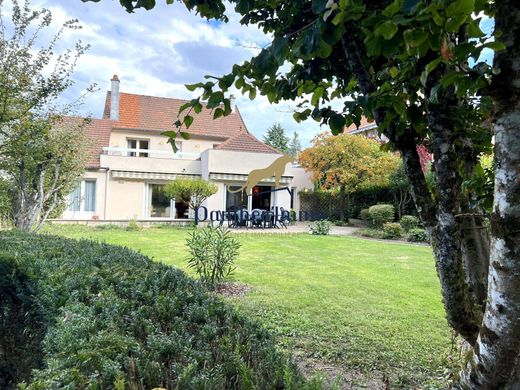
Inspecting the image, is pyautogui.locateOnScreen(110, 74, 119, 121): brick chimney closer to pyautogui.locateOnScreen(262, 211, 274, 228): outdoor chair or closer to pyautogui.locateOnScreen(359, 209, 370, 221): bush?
pyautogui.locateOnScreen(262, 211, 274, 228): outdoor chair

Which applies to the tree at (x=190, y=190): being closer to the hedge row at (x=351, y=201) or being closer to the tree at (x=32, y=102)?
the hedge row at (x=351, y=201)

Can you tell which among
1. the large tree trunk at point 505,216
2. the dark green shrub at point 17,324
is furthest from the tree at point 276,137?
the large tree trunk at point 505,216

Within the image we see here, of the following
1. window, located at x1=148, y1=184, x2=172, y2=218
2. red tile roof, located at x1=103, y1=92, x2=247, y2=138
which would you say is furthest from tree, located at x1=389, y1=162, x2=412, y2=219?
window, located at x1=148, y1=184, x2=172, y2=218

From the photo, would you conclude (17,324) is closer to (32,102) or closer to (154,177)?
(32,102)

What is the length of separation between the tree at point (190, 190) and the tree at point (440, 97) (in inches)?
888

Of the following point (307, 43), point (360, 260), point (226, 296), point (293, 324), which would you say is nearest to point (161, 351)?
point (307, 43)

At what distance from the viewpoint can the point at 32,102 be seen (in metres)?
9.70

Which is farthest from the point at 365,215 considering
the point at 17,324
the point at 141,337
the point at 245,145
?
the point at 141,337

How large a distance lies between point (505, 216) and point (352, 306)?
721 centimetres

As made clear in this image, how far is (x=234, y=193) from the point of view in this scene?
31109 mm

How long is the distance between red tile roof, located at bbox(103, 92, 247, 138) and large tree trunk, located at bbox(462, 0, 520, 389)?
3472 centimetres

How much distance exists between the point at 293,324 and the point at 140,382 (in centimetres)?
538

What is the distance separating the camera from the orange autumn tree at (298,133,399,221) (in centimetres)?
3027

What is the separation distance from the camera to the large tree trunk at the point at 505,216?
6.04 feet
